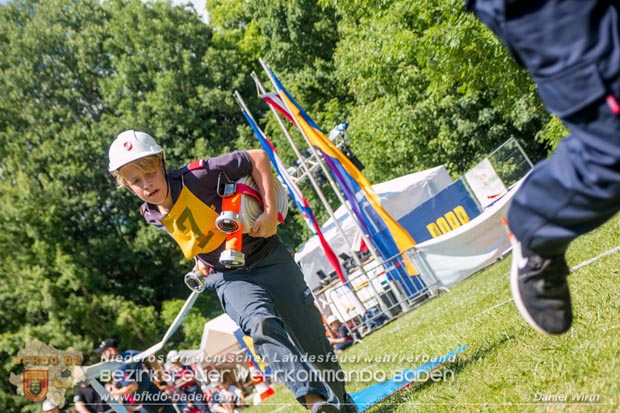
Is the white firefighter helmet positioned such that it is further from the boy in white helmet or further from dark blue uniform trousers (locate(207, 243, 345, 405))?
dark blue uniform trousers (locate(207, 243, 345, 405))

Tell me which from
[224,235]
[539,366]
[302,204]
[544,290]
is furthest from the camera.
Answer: [302,204]

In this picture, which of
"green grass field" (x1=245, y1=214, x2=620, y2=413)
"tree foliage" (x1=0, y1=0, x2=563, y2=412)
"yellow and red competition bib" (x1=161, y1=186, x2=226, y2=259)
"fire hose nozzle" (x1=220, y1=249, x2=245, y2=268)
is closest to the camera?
"green grass field" (x1=245, y1=214, x2=620, y2=413)

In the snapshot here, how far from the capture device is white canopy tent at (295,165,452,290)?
21.6m

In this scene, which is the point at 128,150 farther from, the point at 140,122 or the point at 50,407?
the point at 140,122

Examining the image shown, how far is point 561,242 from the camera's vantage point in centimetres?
219

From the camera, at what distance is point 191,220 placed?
447 cm

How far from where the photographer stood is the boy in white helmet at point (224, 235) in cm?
430

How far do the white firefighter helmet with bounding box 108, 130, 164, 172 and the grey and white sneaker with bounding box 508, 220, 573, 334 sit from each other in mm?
2620

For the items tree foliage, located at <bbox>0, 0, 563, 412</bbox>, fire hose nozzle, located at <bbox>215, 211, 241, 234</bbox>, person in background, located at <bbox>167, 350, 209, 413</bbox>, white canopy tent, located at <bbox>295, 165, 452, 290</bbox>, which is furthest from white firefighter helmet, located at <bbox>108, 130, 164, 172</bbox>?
tree foliage, located at <bbox>0, 0, 563, 412</bbox>

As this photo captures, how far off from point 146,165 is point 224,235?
0.70m

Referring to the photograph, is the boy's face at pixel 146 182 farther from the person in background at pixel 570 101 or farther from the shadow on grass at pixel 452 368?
the person in background at pixel 570 101

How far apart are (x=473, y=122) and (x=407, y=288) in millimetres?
11764

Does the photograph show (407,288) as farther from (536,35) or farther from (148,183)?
(536,35)

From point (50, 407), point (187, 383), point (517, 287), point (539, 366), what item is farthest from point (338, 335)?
point (517, 287)
